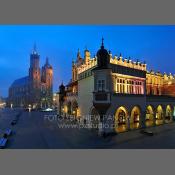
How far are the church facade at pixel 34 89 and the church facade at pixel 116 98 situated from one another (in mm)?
66870

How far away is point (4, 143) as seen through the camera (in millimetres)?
16344

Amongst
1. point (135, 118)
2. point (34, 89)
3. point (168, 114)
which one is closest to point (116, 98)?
point (135, 118)

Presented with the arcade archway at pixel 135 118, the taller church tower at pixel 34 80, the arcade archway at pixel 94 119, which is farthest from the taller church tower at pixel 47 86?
the arcade archway at pixel 94 119

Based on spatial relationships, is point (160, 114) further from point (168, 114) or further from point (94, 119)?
point (94, 119)

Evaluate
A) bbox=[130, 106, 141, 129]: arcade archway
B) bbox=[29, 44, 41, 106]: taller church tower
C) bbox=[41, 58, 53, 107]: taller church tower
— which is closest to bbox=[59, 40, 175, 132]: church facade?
bbox=[130, 106, 141, 129]: arcade archway

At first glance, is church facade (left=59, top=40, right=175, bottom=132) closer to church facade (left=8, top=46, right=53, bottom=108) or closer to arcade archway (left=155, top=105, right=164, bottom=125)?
arcade archway (left=155, top=105, right=164, bottom=125)

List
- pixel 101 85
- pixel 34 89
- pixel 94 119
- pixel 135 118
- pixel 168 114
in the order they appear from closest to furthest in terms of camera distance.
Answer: pixel 101 85, pixel 94 119, pixel 135 118, pixel 168 114, pixel 34 89

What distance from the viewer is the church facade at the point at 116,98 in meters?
20.9

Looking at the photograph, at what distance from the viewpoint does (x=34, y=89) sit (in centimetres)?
10112

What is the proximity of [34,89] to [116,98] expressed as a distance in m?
85.0

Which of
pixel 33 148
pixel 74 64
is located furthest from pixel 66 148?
pixel 74 64

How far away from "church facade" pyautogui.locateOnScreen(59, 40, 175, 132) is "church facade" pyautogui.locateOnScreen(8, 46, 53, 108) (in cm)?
6687

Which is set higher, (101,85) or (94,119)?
(101,85)

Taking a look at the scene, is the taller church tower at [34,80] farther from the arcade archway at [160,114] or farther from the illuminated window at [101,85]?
the illuminated window at [101,85]
